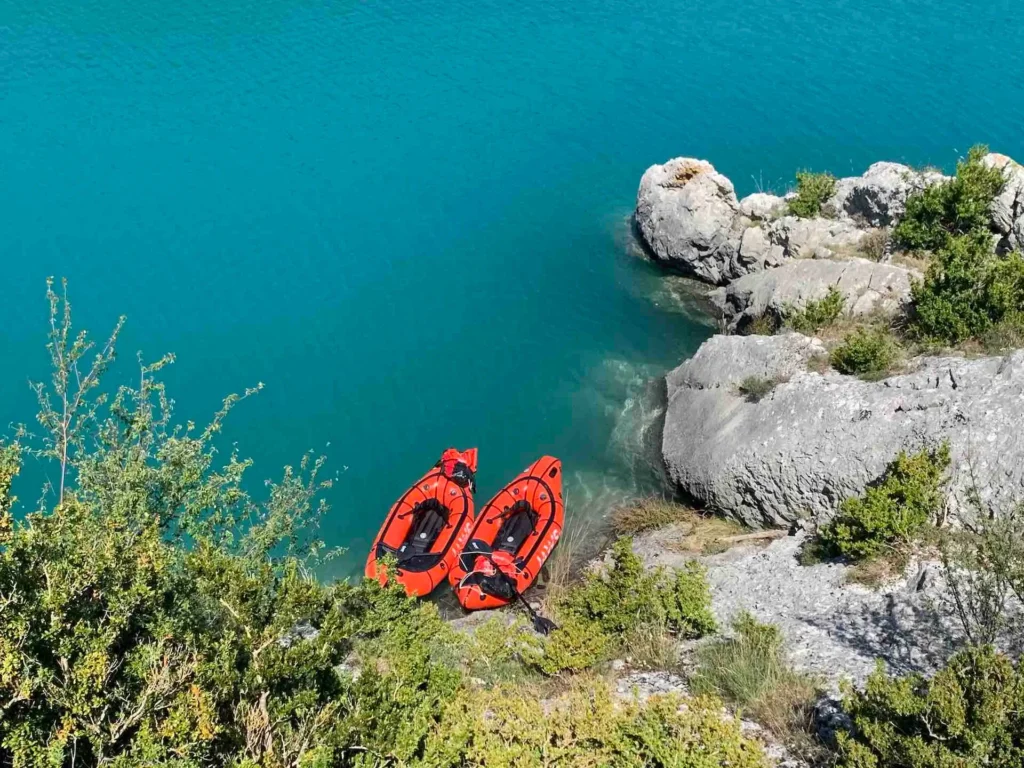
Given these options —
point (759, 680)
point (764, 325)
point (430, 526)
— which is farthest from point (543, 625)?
point (764, 325)

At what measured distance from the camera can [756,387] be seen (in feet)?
62.4

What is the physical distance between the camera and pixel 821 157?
105ft

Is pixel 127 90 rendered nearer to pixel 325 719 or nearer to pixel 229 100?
pixel 229 100

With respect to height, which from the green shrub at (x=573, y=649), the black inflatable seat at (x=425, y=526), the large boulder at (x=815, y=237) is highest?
the large boulder at (x=815, y=237)

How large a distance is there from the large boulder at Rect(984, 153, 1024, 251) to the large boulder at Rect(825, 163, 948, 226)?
1762 millimetres

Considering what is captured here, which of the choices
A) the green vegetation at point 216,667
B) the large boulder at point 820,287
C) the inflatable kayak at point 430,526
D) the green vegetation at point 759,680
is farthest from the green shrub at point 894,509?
the inflatable kayak at point 430,526

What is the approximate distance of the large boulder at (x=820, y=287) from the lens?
21.0m

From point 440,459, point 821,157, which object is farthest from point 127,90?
point 821,157

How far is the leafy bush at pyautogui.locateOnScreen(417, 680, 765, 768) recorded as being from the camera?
900cm

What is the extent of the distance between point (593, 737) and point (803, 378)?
11540 mm

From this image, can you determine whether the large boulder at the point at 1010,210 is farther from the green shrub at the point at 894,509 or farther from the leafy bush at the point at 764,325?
the green shrub at the point at 894,509

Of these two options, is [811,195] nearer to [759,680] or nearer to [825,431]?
[825,431]

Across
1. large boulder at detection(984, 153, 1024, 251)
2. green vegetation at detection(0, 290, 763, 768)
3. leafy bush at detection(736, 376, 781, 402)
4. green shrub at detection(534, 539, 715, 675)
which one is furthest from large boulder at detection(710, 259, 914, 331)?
green vegetation at detection(0, 290, 763, 768)

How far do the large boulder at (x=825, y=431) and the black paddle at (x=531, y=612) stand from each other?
4947mm
